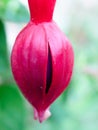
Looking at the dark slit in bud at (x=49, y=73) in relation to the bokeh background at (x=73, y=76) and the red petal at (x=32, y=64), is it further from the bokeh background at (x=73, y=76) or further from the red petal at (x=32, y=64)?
the bokeh background at (x=73, y=76)

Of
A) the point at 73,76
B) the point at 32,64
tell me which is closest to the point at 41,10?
the point at 32,64

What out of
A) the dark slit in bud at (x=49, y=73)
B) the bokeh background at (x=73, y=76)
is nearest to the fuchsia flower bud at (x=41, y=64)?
the dark slit in bud at (x=49, y=73)

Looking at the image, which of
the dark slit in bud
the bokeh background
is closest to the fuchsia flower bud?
the dark slit in bud

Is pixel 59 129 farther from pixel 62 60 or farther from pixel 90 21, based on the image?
pixel 62 60

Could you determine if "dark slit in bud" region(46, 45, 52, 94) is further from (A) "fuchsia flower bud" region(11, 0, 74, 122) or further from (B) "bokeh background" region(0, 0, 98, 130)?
(B) "bokeh background" region(0, 0, 98, 130)

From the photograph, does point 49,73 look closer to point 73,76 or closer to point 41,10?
point 41,10
